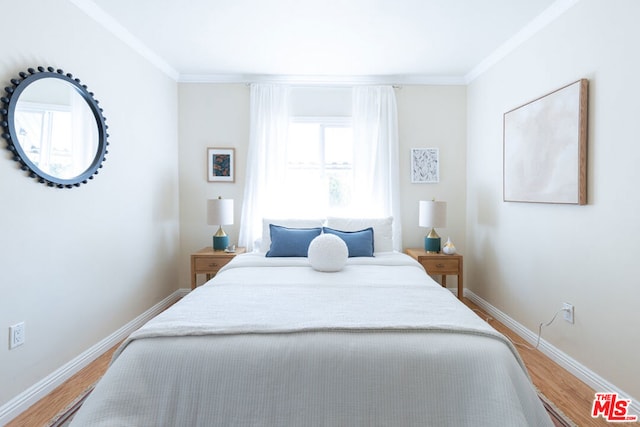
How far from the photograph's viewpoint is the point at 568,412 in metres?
1.86

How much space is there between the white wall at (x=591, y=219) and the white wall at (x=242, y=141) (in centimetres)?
71

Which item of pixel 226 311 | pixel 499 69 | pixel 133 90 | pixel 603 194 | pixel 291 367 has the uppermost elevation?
pixel 499 69

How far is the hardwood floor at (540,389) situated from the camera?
5.96ft

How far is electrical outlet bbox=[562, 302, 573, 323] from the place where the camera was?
2.30 m

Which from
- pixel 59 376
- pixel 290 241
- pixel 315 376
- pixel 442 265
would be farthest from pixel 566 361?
pixel 59 376

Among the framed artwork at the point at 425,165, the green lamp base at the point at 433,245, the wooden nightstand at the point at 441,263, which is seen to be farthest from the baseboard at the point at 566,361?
the framed artwork at the point at 425,165

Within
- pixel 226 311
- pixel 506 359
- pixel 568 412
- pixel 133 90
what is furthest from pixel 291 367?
pixel 133 90

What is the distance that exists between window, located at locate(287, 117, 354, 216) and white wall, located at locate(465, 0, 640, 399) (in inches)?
62.8

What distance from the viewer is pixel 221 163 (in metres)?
3.81

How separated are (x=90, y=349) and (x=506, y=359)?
2708 millimetres

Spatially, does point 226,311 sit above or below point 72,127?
below

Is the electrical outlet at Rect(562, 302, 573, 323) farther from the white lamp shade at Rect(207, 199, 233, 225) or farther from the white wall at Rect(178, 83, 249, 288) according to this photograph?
the white wall at Rect(178, 83, 249, 288)

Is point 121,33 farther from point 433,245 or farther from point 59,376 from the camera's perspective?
point 433,245

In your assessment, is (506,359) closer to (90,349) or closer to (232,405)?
(232,405)
